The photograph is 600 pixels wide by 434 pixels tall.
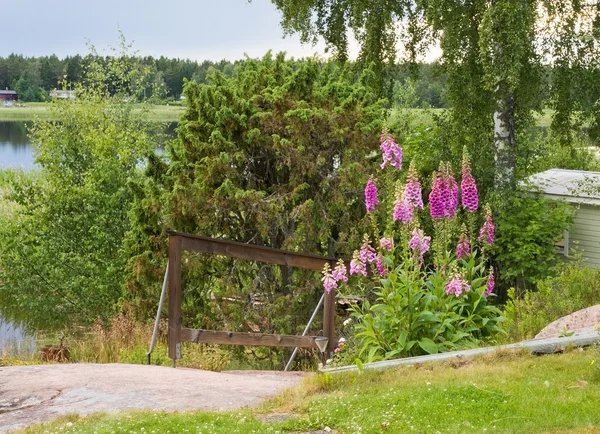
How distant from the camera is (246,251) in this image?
1091 cm

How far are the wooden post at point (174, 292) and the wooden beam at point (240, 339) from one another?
117mm

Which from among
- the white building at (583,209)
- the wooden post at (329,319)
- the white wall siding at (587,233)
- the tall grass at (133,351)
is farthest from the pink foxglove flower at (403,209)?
the white wall siding at (587,233)

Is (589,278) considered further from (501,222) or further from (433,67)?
(433,67)

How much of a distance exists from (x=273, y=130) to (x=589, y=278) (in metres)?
5.82

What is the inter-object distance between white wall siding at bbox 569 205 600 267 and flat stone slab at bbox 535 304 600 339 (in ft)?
39.9

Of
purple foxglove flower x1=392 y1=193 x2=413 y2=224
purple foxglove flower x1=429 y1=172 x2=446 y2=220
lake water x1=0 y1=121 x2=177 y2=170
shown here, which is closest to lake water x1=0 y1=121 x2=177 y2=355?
lake water x1=0 y1=121 x2=177 y2=170

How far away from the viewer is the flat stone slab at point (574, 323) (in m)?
8.92

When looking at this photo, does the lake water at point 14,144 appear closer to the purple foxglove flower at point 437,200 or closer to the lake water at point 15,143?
the lake water at point 15,143

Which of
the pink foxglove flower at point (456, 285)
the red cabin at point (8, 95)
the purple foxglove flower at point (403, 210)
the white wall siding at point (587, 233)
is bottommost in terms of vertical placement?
the white wall siding at point (587, 233)

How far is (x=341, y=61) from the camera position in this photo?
19.0 meters

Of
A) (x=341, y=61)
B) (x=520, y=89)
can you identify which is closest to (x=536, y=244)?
(x=520, y=89)

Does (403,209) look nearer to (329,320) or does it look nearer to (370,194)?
(370,194)

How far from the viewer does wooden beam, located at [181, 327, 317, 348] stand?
10.6m

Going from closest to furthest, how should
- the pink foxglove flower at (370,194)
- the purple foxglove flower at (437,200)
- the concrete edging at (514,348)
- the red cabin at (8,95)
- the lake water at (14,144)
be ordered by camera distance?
the concrete edging at (514,348) → the purple foxglove flower at (437,200) → the pink foxglove flower at (370,194) → the lake water at (14,144) → the red cabin at (8,95)
